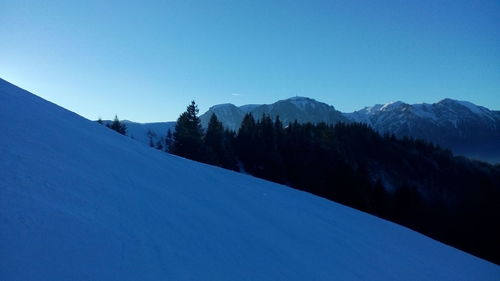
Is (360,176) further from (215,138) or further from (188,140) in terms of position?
(188,140)

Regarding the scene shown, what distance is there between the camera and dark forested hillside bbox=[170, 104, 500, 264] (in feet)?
134

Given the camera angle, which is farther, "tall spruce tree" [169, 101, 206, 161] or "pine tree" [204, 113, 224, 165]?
"pine tree" [204, 113, 224, 165]

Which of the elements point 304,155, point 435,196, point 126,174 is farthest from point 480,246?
point 126,174

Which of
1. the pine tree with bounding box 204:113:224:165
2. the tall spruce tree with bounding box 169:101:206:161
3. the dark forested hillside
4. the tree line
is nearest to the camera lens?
the tall spruce tree with bounding box 169:101:206:161

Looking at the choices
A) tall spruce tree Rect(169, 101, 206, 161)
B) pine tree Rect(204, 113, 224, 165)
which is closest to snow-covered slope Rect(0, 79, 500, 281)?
tall spruce tree Rect(169, 101, 206, 161)

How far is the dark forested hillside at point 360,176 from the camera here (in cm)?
4091

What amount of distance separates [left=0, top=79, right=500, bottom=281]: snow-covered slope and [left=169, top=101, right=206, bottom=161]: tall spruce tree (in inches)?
1031

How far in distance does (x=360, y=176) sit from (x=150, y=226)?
43183 mm

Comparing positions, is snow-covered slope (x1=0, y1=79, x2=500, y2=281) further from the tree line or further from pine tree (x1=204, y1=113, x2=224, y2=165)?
pine tree (x1=204, y1=113, x2=224, y2=165)

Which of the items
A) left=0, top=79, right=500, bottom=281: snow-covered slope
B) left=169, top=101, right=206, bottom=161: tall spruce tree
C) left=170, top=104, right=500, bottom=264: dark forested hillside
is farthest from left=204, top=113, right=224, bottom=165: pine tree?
left=0, top=79, right=500, bottom=281: snow-covered slope

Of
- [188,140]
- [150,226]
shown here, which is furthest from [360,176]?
[150,226]

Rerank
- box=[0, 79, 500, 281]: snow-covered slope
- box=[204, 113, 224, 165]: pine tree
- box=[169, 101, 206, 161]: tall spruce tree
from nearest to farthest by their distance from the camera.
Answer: box=[0, 79, 500, 281]: snow-covered slope
box=[169, 101, 206, 161]: tall spruce tree
box=[204, 113, 224, 165]: pine tree

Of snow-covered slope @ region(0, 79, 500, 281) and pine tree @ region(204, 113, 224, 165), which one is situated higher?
pine tree @ region(204, 113, 224, 165)

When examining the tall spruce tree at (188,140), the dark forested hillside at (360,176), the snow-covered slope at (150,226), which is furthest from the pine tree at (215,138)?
the snow-covered slope at (150,226)
